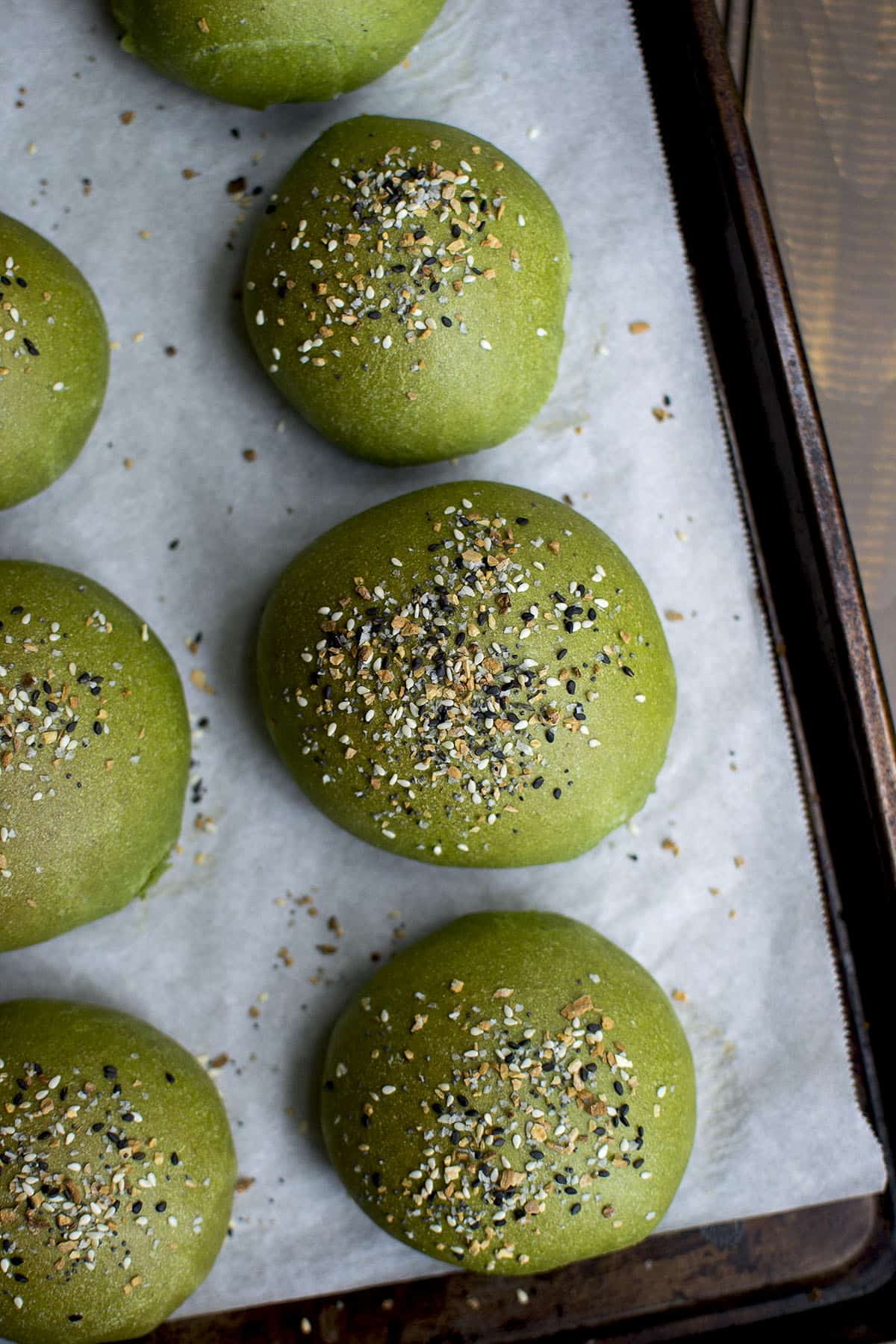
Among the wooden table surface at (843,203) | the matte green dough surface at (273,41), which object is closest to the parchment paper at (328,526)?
the matte green dough surface at (273,41)

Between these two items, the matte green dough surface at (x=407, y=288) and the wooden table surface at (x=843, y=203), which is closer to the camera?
the matte green dough surface at (x=407, y=288)

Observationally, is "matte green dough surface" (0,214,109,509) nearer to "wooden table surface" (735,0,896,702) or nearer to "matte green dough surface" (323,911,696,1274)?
"matte green dough surface" (323,911,696,1274)

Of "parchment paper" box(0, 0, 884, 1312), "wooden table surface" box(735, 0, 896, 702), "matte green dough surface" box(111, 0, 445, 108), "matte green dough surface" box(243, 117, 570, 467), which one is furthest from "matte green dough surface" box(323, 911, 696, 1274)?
"matte green dough surface" box(111, 0, 445, 108)

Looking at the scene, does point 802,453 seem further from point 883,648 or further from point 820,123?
point 820,123

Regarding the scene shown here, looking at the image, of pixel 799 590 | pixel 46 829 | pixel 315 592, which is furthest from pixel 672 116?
pixel 46 829

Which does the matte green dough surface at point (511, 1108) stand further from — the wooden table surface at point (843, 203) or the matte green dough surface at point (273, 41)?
the matte green dough surface at point (273, 41)

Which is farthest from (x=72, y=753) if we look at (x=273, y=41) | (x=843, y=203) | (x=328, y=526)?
(x=843, y=203)

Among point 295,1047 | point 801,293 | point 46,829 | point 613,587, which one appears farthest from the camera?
point 801,293
